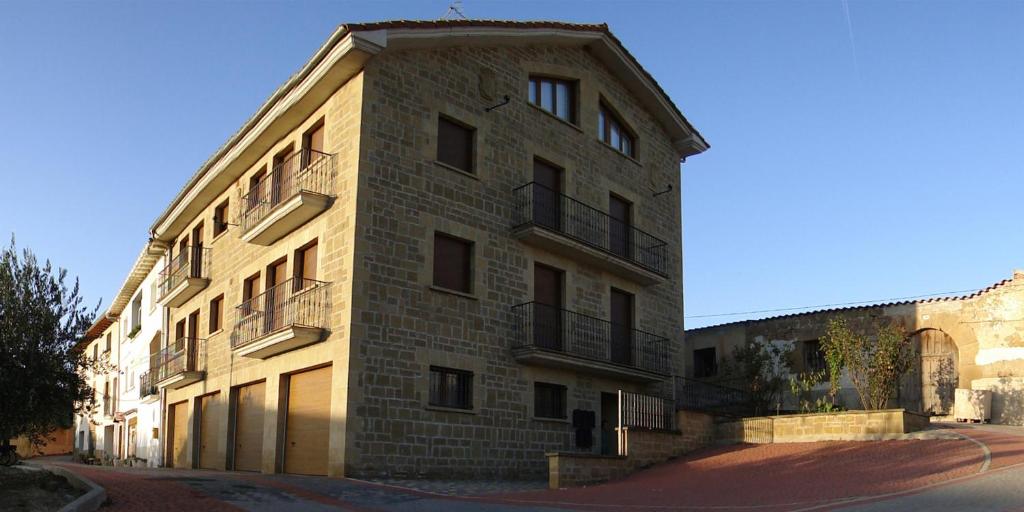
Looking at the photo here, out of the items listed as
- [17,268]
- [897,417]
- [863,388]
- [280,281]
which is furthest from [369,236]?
[863,388]

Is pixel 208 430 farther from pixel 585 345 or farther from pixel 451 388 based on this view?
pixel 585 345

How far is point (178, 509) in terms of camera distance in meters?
12.2

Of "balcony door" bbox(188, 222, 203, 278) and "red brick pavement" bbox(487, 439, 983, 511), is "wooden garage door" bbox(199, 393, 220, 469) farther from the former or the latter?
"red brick pavement" bbox(487, 439, 983, 511)

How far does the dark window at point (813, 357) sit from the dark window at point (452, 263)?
561 inches

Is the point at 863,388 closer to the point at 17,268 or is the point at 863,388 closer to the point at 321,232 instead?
the point at 321,232

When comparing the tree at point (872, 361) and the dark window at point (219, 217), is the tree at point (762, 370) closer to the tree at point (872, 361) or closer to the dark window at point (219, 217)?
the tree at point (872, 361)

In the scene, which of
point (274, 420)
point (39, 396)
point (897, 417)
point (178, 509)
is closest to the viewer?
point (178, 509)

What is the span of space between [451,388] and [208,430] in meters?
9.34

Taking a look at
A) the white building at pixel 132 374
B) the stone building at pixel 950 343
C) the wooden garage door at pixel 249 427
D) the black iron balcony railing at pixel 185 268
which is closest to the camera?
the wooden garage door at pixel 249 427

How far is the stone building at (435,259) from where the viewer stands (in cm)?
1839

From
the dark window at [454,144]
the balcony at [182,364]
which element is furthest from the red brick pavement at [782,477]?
the balcony at [182,364]

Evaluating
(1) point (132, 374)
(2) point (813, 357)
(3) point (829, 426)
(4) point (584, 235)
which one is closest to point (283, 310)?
(4) point (584, 235)

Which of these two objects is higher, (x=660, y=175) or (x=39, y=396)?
(x=660, y=175)

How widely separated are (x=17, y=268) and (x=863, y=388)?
1892cm
